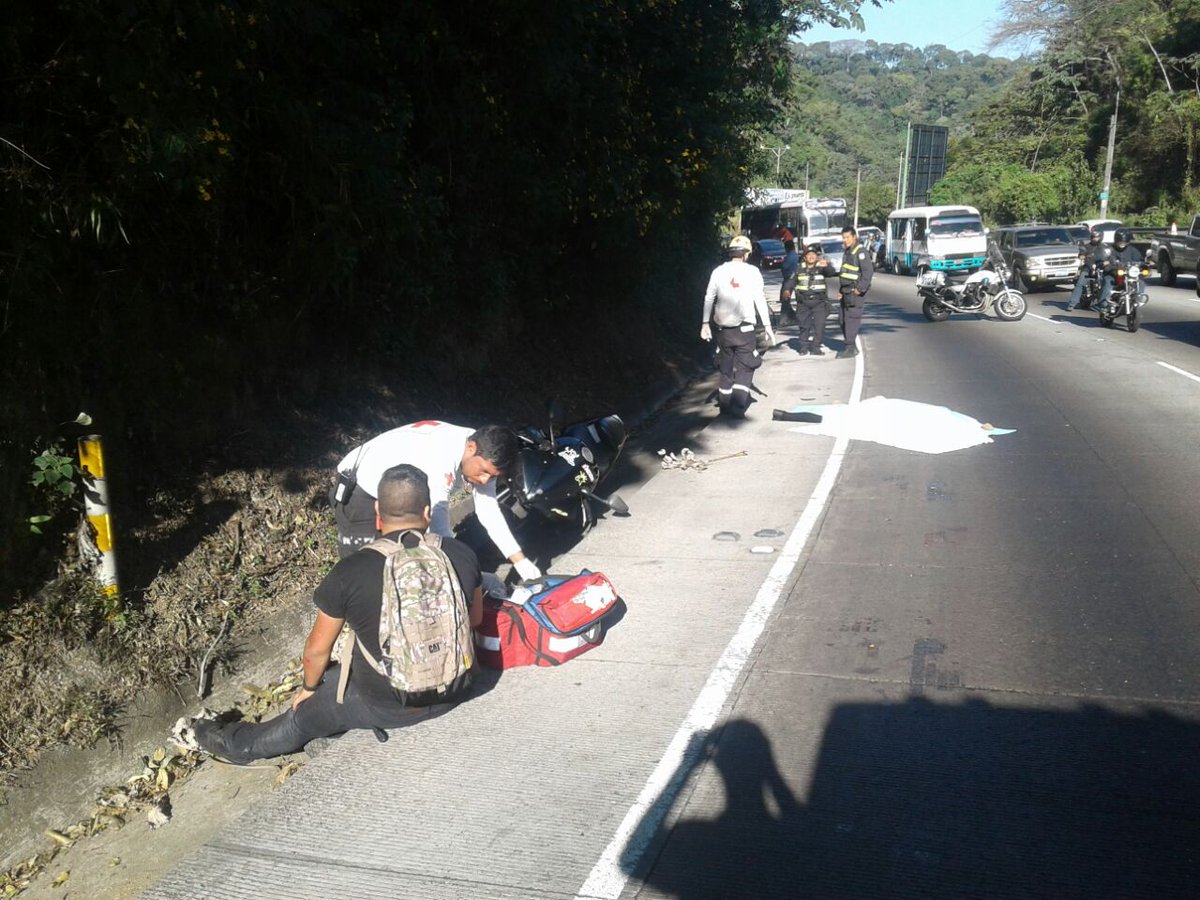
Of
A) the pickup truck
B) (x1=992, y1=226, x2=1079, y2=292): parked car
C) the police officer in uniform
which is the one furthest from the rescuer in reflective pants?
the pickup truck

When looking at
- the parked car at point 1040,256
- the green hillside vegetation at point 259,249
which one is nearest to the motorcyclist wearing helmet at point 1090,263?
the parked car at point 1040,256

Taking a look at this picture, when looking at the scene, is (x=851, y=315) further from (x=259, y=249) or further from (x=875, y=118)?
(x=875, y=118)

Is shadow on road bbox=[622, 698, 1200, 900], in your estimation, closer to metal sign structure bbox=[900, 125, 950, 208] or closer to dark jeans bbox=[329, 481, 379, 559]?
dark jeans bbox=[329, 481, 379, 559]

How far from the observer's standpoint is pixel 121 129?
5340 mm

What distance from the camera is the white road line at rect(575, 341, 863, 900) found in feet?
12.3

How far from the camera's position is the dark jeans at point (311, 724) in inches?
183

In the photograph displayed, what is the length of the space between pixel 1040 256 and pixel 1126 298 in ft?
34.9

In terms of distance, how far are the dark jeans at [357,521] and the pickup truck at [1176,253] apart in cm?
2787

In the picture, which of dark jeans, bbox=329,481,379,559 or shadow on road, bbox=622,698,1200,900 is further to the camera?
dark jeans, bbox=329,481,379,559

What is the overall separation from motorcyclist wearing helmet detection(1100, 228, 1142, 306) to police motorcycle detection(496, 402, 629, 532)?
601 inches

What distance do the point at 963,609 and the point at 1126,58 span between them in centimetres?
5541

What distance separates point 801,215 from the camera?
Result: 48.8m

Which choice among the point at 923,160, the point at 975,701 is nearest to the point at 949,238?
the point at 923,160

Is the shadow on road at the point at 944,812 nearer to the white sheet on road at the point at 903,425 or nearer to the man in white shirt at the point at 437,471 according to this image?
the man in white shirt at the point at 437,471
